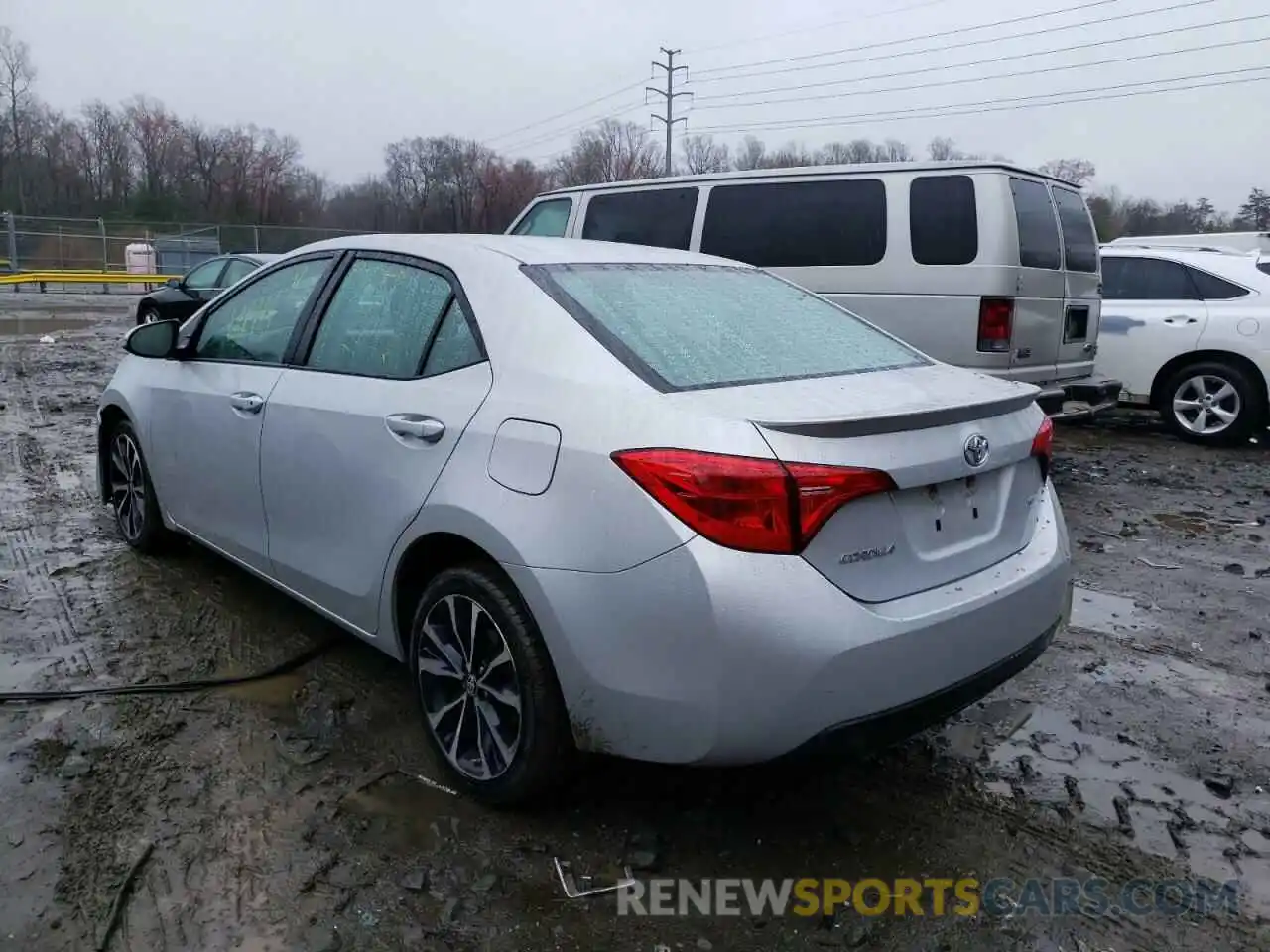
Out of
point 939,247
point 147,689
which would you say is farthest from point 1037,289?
point 147,689

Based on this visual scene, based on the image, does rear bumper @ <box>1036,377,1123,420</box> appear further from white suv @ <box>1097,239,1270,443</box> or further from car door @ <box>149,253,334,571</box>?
car door @ <box>149,253,334,571</box>

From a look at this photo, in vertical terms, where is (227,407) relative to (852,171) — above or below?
below

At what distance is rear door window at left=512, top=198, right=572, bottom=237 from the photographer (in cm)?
891

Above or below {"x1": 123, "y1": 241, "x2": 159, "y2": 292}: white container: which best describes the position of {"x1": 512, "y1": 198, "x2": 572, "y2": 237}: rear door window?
above

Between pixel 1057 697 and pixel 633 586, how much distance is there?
219 cm

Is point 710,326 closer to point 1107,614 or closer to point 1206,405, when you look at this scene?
point 1107,614

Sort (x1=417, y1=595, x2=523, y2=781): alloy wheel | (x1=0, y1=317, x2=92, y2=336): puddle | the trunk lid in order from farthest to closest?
1. (x1=0, y1=317, x2=92, y2=336): puddle
2. (x1=417, y1=595, x2=523, y2=781): alloy wheel
3. the trunk lid

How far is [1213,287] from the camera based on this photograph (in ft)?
29.4

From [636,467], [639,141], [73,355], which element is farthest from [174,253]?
[636,467]

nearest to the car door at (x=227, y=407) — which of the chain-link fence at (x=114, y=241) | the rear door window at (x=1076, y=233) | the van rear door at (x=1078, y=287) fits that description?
the van rear door at (x=1078, y=287)

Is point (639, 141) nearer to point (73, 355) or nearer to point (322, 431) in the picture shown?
point (73, 355)

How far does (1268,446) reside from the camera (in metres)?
8.96

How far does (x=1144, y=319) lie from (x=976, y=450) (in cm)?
750

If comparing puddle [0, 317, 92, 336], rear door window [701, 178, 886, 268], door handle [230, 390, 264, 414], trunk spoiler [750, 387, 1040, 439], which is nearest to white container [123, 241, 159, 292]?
puddle [0, 317, 92, 336]
